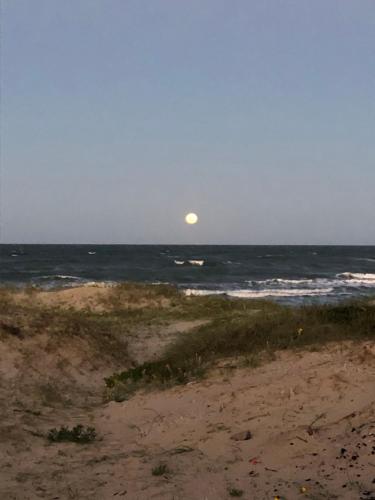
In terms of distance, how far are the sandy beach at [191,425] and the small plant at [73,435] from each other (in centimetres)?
13

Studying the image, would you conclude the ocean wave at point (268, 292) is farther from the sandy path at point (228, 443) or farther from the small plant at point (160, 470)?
the small plant at point (160, 470)

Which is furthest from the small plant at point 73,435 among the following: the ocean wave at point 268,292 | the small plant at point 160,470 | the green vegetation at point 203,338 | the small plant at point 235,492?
the ocean wave at point 268,292

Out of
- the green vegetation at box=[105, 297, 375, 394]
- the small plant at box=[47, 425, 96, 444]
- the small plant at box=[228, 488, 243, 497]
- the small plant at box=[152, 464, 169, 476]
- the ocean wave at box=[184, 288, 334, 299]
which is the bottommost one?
the ocean wave at box=[184, 288, 334, 299]

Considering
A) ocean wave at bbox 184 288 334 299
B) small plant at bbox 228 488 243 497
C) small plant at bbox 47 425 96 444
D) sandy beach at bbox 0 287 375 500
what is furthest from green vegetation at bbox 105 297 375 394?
ocean wave at bbox 184 288 334 299

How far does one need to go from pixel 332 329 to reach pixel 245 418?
4329 mm

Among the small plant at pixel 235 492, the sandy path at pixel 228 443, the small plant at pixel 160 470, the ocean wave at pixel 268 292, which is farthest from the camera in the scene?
the ocean wave at pixel 268 292

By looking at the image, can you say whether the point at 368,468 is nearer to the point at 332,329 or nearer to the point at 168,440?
the point at 168,440

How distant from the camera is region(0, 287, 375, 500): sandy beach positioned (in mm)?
5309

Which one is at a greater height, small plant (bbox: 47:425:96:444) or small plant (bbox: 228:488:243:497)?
small plant (bbox: 228:488:243:497)

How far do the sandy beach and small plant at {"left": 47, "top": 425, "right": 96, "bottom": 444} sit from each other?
126mm

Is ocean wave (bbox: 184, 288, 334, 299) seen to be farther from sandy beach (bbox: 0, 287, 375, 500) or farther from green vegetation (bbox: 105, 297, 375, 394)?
sandy beach (bbox: 0, 287, 375, 500)

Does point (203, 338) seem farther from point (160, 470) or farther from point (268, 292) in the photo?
point (268, 292)

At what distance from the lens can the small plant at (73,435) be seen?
704 cm

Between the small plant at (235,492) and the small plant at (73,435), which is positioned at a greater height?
the small plant at (235,492)
